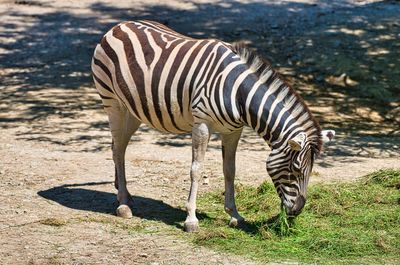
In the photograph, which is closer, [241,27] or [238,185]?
[238,185]

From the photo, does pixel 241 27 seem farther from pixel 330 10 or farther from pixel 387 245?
pixel 387 245

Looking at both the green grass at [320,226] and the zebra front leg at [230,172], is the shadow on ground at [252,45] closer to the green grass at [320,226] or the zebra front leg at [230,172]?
the green grass at [320,226]

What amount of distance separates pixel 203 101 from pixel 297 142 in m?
0.96

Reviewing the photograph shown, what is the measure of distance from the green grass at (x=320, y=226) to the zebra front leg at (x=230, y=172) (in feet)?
0.38

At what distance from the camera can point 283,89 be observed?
745 cm

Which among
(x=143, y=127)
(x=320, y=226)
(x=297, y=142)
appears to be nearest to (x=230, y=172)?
(x=320, y=226)

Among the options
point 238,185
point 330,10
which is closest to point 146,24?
point 238,185

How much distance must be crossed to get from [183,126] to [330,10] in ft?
34.4

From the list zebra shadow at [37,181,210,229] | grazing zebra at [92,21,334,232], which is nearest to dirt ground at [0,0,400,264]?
zebra shadow at [37,181,210,229]

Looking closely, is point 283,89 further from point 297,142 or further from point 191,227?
point 191,227

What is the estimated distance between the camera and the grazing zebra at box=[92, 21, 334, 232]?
7328 millimetres

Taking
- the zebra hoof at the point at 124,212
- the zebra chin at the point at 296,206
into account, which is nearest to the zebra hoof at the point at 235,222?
the zebra chin at the point at 296,206

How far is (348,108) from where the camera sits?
44.0ft

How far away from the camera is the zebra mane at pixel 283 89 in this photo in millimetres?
7246
